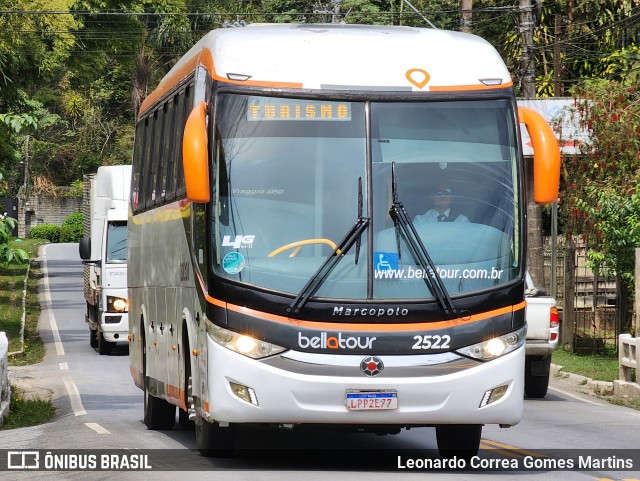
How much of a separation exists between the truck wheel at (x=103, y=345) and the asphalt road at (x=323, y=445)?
21.2 ft

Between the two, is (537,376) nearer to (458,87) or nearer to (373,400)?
(458,87)

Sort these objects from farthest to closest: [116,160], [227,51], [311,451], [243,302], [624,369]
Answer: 1. [116,160]
2. [624,369]
3. [311,451]
4. [227,51]
5. [243,302]

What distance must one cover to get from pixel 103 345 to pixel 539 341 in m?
12.1

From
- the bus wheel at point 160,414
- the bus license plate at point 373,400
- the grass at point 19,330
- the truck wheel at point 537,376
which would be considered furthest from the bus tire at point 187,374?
the truck wheel at point 537,376

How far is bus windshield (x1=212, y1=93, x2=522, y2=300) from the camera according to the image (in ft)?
35.5

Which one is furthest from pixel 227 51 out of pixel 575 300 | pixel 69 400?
pixel 575 300

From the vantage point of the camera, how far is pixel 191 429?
51.4 feet

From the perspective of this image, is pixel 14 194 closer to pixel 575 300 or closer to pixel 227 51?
pixel 575 300

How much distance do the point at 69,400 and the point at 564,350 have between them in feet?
38.4

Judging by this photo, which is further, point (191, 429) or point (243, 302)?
point (191, 429)

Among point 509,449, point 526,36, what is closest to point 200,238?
point 509,449

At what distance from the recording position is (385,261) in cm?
1084

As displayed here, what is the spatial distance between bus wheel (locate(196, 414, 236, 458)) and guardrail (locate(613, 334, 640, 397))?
9163mm

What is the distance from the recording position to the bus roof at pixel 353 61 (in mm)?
11273
